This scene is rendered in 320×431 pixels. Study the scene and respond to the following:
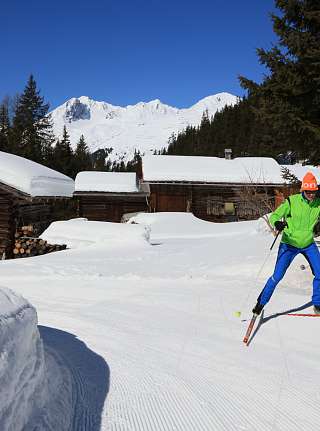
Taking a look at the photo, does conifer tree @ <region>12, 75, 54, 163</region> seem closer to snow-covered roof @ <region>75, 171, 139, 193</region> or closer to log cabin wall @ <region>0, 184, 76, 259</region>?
snow-covered roof @ <region>75, 171, 139, 193</region>

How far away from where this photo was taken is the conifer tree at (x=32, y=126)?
139 feet

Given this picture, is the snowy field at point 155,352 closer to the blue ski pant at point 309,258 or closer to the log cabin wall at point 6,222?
the blue ski pant at point 309,258

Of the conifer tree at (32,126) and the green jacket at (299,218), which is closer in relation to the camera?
the green jacket at (299,218)

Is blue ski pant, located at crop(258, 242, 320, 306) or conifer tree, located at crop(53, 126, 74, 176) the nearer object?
blue ski pant, located at crop(258, 242, 320, 306)

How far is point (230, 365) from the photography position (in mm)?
3652

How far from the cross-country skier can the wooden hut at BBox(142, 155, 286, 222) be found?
2380 centimetres

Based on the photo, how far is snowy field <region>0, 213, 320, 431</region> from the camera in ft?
7.34

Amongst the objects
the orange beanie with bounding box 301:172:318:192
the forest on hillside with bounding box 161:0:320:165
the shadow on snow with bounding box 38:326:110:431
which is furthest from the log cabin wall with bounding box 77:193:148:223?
the shadow on snow with bounding box 38:326:110:431

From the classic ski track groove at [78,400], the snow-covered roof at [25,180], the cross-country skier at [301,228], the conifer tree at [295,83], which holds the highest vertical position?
the conifer tree at [295,83]

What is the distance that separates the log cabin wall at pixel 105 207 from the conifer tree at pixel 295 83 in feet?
74.0

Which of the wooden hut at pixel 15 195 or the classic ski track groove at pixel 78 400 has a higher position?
the wooden hut at pixel 15 195

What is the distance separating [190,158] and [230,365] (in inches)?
1241

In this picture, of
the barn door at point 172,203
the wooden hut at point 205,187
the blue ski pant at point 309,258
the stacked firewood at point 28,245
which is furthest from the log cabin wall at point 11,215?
the barn door at point 172,203

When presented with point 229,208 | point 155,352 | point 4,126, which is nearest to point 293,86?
point 155,352
